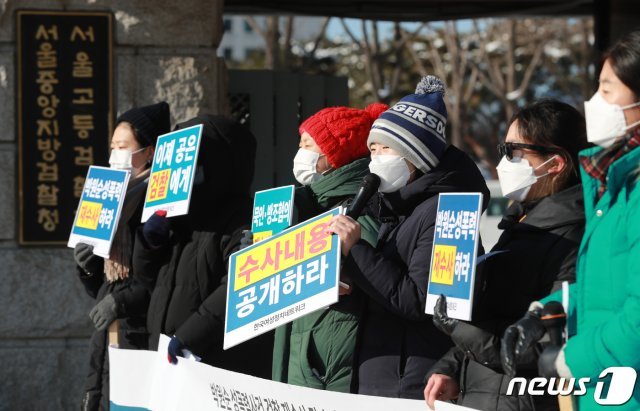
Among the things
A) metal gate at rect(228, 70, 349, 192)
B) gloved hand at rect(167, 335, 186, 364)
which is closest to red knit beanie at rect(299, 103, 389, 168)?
gloved hand at rect(167, 335, 186, 364)

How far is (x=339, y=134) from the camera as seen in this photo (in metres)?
4.29

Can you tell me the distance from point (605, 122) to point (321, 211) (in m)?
1.66

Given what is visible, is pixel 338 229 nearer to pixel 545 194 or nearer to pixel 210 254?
pixel 545 194

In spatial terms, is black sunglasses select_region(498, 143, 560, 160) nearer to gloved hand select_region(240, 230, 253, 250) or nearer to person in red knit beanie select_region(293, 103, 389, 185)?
person in red knit beanie select_region(293, 103, 389, 185)

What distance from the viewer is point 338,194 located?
4078mm

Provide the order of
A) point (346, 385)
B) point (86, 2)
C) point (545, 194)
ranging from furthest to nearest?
1. point (86, 2)
2. point (346, 385)
3. point (545, 194)

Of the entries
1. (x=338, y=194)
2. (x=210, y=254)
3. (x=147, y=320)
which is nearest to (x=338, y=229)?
(x=338, y=194)

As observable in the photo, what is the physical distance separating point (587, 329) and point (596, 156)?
0.42 metres

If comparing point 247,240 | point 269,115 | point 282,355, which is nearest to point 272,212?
point 247,240

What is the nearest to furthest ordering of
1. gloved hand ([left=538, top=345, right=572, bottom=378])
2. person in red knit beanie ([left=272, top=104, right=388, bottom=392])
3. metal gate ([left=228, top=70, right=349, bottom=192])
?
gloved hand ([left=538, top=345, right=572, bottom=378]), person in red knit beanie ([left=272, top=104, right=388, bottom=392]), metal gate ([left=228, top=70, right=349, bottom=192])

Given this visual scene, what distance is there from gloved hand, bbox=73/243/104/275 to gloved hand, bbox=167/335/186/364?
0.99 meters

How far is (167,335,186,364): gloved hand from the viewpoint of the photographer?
14.0 ft

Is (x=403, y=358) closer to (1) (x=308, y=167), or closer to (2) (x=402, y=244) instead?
(2) (x=402, y=244)

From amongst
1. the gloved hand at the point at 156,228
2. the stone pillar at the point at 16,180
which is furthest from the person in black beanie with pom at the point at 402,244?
the stone pillar at the point at 16,180
